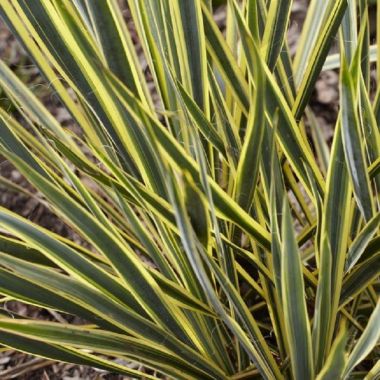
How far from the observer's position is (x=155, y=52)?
942mm

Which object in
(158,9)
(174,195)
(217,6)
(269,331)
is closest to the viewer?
(174,195)

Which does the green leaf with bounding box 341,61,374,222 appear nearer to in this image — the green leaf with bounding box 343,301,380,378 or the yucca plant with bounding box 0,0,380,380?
the yucca plant with bounding box 0,0,380,380

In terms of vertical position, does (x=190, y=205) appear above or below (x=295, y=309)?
above

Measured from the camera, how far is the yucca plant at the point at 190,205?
798 millimetres

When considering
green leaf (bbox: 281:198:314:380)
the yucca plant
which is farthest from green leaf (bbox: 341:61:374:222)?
green leaf (bbox: 281:198:314:380)

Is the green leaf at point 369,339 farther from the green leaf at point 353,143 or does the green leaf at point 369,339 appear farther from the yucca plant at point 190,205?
the green leaf at point 353,143

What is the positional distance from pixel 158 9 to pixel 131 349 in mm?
502

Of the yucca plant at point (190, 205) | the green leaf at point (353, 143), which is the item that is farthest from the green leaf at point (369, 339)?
the green leaf at point (353, 143)

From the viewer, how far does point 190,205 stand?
74 centimetres

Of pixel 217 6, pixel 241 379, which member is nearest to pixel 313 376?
pixel 241 379

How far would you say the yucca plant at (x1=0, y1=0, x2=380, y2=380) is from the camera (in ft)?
2.62

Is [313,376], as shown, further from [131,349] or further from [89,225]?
[89,225]

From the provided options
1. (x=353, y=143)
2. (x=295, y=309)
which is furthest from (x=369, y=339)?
(x=353, y=143)

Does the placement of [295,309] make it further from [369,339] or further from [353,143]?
[353,143]
